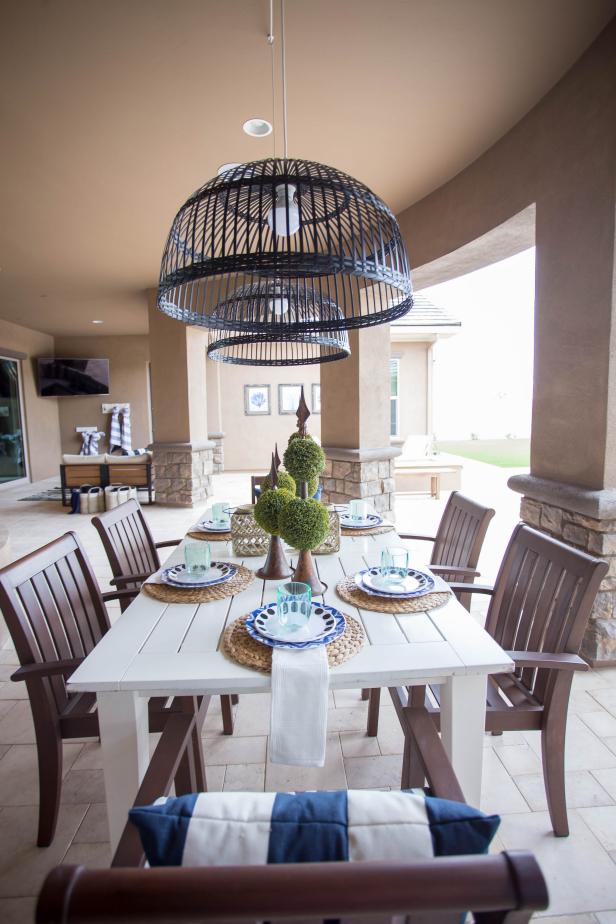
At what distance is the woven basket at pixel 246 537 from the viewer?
207 cm

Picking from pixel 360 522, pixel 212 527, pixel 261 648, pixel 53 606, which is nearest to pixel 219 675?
pixel 261 648

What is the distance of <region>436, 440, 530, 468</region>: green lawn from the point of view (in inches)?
617

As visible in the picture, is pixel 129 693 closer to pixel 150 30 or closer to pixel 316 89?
pixel 150 30

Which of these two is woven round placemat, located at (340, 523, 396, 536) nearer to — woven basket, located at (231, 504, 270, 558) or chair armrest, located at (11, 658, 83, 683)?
woven basket, located at (231, 504, 270, 558)

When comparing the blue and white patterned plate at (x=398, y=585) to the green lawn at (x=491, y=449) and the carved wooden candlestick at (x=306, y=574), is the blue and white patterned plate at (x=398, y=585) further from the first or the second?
→ the green lawn at (x=491, y=449)

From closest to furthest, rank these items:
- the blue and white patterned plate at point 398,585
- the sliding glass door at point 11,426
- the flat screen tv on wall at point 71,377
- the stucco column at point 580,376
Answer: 1. the blue and white patterned plate at point 398,585
2. the stucco column at point 580,376
3. the sliding glass door at point 11,426
4. the flat screen tv on wall at point 71,377

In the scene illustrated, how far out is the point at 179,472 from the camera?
21.5 ft

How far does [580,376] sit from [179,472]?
16.9 ft

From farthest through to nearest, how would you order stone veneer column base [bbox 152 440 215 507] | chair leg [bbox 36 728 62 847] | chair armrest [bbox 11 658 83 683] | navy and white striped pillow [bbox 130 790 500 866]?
stone veneer column base [bbox 152 440 215 507] → chair leg [bbox 36 728 62 847] → chair armrest [bbox 11 658 83 683] → navy and white striped pillow [bbox 130 790 500 866]

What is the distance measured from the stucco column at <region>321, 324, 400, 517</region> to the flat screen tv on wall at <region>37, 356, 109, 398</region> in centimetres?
688

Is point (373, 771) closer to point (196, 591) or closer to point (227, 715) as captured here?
point (227, 715)

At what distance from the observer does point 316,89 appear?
246 centimetres

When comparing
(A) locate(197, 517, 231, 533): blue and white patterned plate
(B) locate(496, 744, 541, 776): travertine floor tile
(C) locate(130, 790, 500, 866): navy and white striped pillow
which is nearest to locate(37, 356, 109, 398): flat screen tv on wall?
(A) locate(197, 517, 231, 533): blue and white patterned plate

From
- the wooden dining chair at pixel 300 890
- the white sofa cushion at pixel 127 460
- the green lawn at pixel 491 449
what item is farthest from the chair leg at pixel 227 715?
the green lawn at pixel 491 449
